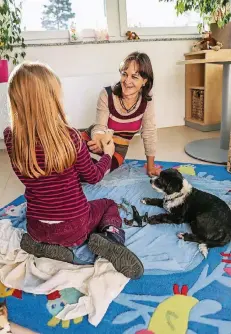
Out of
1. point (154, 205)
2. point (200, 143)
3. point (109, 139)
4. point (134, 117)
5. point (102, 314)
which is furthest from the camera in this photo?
point (200, 143)

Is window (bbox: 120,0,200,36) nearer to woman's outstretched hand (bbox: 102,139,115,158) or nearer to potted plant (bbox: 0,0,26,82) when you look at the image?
potted plant (bbox: 0,0,26,82)

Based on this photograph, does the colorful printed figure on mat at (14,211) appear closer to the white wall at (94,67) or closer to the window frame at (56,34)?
the white wall at (94,67)

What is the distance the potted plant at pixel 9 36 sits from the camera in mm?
2184

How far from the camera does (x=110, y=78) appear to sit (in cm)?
254

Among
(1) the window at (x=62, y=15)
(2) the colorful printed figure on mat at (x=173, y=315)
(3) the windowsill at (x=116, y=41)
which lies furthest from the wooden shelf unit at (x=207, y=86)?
(2) the colorful printed figure on mat at (x=173, y=315)

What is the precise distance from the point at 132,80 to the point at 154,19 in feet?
5.26

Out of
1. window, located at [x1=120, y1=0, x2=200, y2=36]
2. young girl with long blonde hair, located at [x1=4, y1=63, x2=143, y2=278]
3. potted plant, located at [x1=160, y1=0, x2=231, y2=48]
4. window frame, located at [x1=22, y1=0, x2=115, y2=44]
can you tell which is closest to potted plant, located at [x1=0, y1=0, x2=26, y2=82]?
window frame, located at [x1=22, y1=0, x2=115, y2=44]

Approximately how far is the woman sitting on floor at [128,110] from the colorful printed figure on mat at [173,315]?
90 cm

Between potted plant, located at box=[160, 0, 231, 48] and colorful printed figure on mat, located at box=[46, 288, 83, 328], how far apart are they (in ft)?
7.91

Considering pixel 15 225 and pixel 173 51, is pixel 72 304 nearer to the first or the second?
pixel 15 225

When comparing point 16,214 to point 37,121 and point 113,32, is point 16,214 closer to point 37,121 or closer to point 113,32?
point 37,121

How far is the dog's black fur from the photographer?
105 centimetres

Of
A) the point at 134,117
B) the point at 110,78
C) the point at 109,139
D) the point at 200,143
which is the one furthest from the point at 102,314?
the point at 110,78

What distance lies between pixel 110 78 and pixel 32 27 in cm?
75
